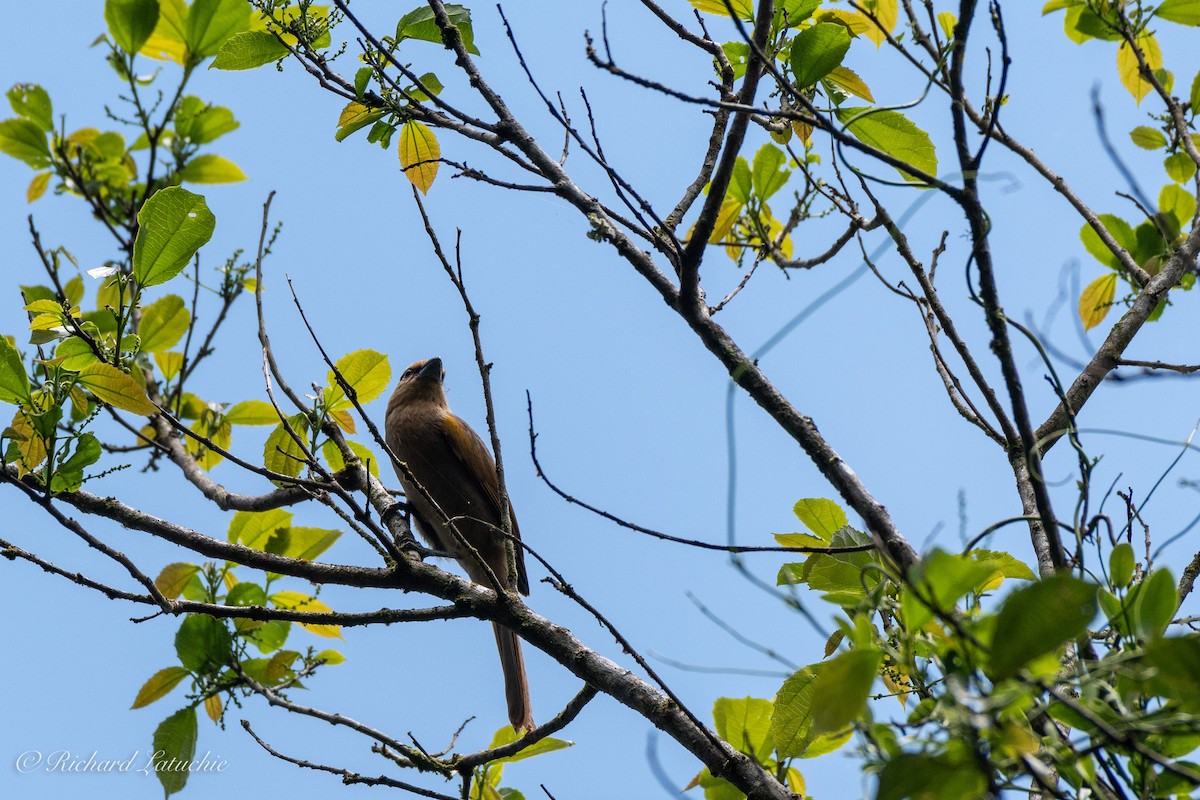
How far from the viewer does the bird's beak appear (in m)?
7.30

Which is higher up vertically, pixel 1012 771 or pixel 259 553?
pixel 259 553

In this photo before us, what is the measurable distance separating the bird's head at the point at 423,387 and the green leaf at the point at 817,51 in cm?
448

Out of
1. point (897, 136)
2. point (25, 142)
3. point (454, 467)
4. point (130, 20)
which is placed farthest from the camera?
point (454, 467)

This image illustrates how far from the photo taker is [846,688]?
135cm

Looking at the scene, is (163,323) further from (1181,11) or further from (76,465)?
(1181,11)

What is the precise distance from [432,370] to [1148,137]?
460 cm

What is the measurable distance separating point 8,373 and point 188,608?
2.94 ft

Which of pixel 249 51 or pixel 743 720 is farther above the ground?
pixel 249 51

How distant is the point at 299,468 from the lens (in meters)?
4.02

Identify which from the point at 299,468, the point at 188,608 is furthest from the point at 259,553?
the point at 299,468

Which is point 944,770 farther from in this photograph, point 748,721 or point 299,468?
point 299,468

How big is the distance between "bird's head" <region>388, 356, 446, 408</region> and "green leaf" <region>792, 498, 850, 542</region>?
423cm

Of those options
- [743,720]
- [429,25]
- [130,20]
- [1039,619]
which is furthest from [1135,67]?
[130,20]

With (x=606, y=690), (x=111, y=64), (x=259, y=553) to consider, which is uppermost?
(x=111, y=64)
